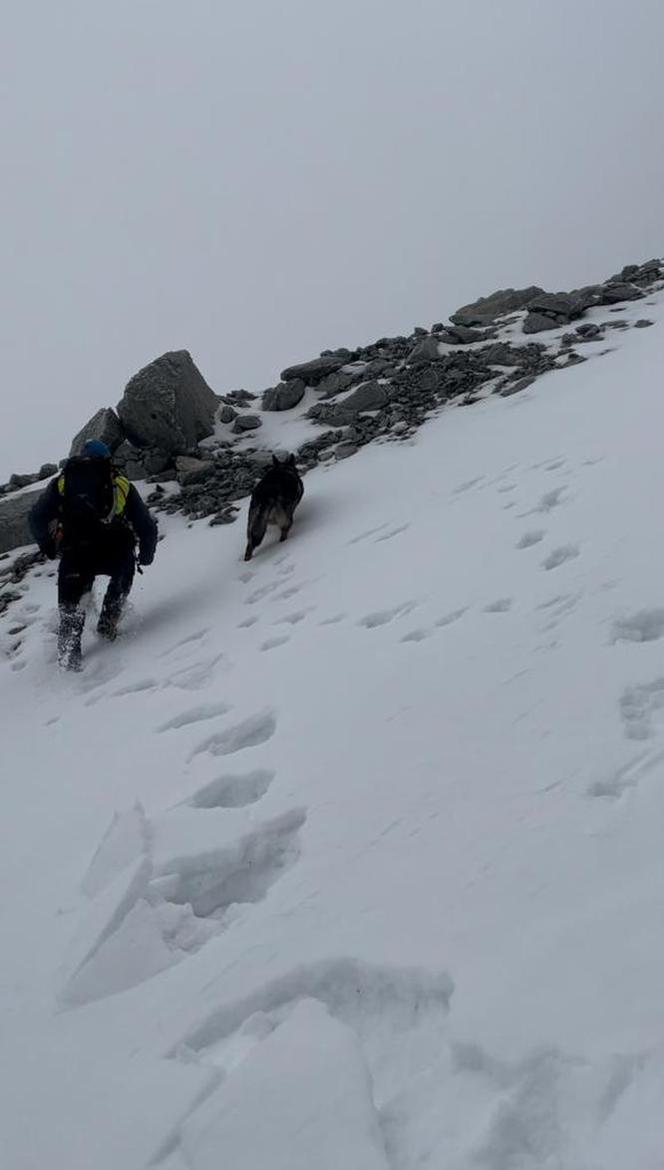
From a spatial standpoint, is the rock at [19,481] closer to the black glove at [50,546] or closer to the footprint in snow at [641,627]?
the black glove at [50,546]

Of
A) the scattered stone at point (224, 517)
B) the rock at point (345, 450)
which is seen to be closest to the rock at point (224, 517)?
the scattered stone at point (224, 517)

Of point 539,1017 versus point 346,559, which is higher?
point 539,1017

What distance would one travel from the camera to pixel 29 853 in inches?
155

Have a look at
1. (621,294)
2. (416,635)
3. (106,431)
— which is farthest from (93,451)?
(621,294)

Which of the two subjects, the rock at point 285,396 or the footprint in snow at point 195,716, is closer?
the footprint in snow at point 195,716

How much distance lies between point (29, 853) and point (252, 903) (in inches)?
63.1

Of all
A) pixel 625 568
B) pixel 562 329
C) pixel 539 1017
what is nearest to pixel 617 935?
pixel 539 1017

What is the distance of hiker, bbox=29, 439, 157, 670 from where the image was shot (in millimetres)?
7719

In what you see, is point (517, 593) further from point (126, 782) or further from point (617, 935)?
point (617, 935)

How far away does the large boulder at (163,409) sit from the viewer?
13.9m

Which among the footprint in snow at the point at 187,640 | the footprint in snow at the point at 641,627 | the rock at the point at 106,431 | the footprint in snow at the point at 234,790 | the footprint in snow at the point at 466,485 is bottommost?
the footprint in snow at the point at 187,640

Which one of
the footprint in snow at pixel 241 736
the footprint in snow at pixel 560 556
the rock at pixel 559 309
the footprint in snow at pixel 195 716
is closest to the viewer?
the footprint in snow at pixel 241 736

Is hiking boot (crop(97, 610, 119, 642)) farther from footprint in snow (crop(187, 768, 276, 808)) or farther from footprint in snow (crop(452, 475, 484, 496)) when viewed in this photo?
footprint in snow (crop(187, 768, 276, 808))

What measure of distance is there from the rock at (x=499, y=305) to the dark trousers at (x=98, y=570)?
46.0 ft
